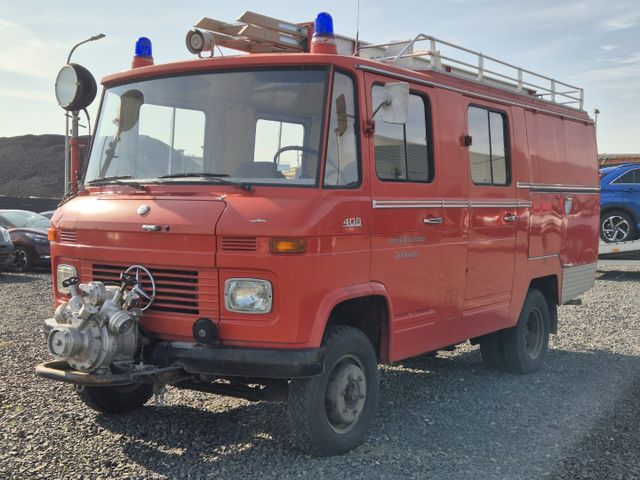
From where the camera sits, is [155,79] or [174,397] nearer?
[155,79]

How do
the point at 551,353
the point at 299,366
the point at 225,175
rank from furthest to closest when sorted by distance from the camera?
the point at 551,353 → the point at 225,175 → the point at 299,366

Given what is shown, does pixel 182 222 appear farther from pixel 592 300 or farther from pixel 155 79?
pixel 592 300

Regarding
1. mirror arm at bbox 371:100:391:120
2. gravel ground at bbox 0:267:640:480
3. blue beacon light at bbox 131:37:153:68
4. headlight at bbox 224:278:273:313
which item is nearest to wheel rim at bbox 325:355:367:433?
gravel ground at bbox 0:267:640:480

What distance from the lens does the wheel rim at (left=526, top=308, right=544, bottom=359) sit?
7926mm

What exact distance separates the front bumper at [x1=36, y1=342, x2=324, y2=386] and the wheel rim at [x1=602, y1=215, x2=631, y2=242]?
13.6 meters

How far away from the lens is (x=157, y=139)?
17.9 feet

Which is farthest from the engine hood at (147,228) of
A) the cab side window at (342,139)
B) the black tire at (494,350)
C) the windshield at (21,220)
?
the windshield at (21,220)

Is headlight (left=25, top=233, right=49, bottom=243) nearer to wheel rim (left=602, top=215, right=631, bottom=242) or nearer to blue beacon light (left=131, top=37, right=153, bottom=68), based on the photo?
blue beacon light (left=131, top=37, right=153, bottom=68)

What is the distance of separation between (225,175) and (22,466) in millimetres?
2247

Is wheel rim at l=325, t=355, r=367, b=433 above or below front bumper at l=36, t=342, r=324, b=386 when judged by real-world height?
below

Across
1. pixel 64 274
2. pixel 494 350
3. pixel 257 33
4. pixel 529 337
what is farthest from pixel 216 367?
pixel 529 337

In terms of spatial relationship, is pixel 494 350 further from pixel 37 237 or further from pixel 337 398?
pixel 37 237

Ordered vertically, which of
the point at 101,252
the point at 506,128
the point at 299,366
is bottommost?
the point at 299,366

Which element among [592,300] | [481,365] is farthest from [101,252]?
[592,300]
